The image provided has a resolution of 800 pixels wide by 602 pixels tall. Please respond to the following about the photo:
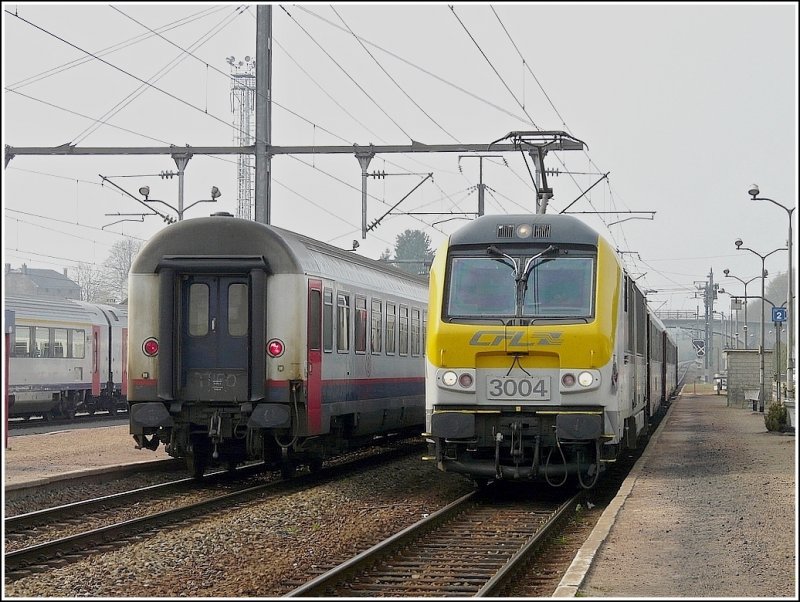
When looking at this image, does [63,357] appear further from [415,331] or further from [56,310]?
[415,331]

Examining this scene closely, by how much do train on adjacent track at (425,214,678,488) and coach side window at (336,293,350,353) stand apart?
3089 mm

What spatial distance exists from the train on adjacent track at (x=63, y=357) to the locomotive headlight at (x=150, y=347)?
1492 centimetres

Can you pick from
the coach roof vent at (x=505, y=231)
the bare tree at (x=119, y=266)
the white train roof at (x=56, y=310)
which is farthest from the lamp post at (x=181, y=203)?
the bare tree at (x=119, y=266)

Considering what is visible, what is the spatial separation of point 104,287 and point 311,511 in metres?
96.7

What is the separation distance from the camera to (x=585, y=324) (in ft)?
47.6

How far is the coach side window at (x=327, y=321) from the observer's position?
17016 millimetres

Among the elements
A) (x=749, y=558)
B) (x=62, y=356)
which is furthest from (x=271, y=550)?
(x=62, y=356)

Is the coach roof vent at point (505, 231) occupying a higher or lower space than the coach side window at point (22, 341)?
higher

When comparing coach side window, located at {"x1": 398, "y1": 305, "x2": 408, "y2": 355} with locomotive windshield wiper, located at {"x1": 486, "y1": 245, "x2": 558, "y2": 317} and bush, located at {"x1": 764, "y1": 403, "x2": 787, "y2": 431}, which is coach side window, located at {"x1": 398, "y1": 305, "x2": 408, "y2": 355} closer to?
locomotive windshield wiper, located at {"x1": 486, "y1": 245, "x2": 558, "y2": 317}

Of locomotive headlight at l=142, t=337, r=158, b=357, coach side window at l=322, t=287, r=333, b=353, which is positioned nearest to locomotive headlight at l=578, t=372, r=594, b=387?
coach side window at l=322, t=287, r=333, b=353

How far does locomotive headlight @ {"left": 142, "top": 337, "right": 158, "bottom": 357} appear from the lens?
16016 millimetres

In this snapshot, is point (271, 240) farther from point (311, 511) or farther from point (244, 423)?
point (311, 511)

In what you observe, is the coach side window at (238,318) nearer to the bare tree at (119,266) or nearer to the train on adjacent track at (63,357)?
the train on adjacent track at (63,357)

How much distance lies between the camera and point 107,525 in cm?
1322
